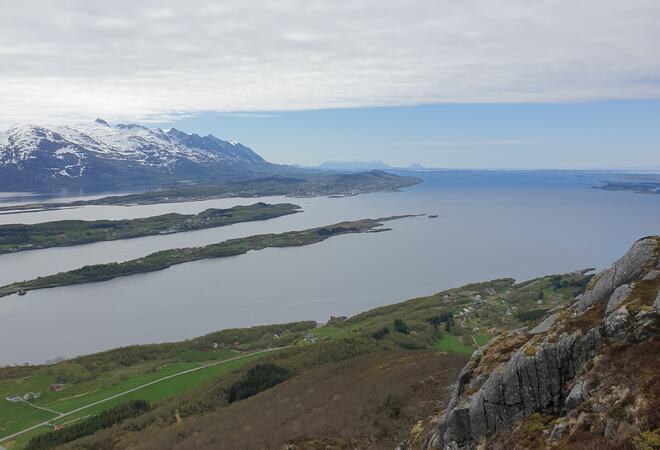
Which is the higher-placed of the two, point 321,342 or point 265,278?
point 321,342

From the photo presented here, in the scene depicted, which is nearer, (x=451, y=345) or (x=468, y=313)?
(x=451, y=345)

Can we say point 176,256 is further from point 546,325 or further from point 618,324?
point 618,324

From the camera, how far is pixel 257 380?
52.2m

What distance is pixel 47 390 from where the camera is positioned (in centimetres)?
5856

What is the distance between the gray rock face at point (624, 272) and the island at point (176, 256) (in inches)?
4978

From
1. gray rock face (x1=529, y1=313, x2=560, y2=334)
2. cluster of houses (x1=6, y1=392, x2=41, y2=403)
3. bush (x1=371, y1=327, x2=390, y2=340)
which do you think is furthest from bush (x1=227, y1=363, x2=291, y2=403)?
gray rock face (x1=529, y1=313, x2=560, y2=334)

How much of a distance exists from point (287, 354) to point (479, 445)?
4836 cm

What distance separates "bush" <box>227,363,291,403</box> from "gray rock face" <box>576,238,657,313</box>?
126 ft

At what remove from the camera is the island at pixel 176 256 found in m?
123

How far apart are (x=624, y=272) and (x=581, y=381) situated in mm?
6113

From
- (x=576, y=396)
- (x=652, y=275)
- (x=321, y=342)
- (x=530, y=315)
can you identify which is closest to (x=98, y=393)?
(x=321, y=342)

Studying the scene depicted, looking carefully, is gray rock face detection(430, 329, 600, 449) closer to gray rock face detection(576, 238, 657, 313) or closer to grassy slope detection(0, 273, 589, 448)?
gray rock face detection(576, 238, 657, 313)

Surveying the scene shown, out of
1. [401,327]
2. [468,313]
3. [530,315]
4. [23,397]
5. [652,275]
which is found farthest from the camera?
[468,313]

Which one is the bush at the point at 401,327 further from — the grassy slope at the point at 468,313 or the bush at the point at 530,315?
the bush at the point at 530,315
